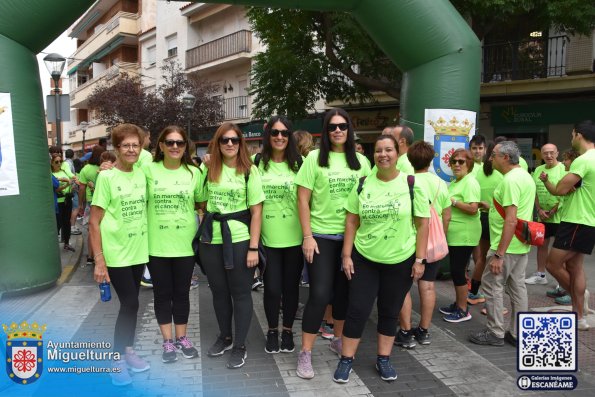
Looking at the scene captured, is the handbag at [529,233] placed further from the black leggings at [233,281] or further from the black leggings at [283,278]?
the black leggings at [233,281]

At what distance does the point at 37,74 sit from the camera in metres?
6.18

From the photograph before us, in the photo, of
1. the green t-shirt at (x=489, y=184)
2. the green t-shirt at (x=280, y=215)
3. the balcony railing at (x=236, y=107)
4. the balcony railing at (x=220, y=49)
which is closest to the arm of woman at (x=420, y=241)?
the green t-shirt at (x=280, y=215)

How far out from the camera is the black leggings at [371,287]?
145 inches

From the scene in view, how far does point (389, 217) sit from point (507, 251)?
150 cm

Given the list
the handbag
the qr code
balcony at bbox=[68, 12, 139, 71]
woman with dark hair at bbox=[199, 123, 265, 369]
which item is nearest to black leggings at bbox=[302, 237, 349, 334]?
woman with dark hair at bbox=[199, 123, 265, 369]

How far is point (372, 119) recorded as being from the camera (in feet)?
58.3

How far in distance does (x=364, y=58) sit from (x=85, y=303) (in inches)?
311

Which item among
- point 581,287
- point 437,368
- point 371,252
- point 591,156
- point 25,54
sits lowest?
point 437,368

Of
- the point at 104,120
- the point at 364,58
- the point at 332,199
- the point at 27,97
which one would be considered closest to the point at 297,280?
the point at 332,199

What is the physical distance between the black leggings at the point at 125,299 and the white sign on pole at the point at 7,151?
2.77 m

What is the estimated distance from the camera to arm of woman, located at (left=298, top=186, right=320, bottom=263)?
3.84 metres

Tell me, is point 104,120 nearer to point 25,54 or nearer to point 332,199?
point 25,54

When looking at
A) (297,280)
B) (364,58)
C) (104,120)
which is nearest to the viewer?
(297,280)

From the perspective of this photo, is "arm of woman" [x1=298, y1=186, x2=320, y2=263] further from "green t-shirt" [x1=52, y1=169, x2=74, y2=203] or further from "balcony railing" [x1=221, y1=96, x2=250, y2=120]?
"balcony railing" [x1=221, y1=96, x2=250, y2=120]
